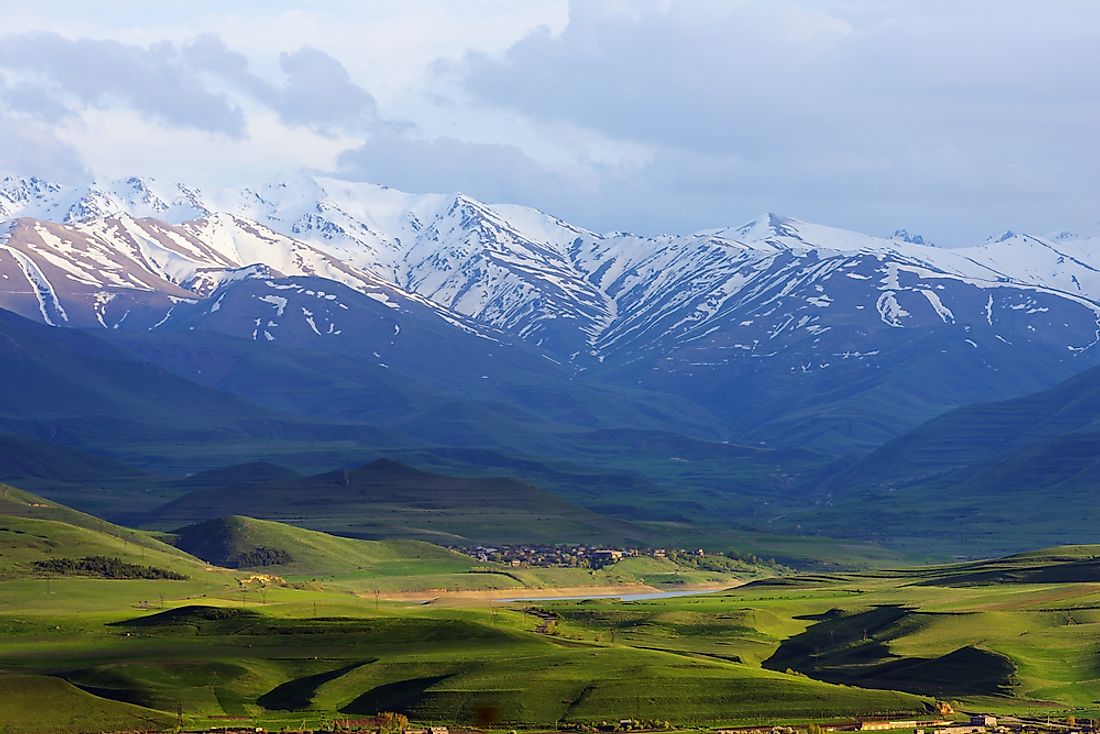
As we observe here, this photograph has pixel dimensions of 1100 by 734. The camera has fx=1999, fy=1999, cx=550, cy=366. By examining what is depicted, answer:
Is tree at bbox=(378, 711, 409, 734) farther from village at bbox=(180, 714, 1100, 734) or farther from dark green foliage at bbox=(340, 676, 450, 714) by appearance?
dark green foliage at bbox=(340, 676, 450, 714)

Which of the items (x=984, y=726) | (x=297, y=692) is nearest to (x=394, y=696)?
(x=297, y=692)

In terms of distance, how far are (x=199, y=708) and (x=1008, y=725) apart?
71.3m

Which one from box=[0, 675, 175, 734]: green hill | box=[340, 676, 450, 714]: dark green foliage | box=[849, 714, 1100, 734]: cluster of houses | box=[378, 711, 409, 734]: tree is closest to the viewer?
box=[0, 675, 175, 734]: green hill

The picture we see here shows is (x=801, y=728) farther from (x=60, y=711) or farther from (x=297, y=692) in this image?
(x=60, y=711)

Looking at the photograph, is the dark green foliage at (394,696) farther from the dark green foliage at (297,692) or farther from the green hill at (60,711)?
the green hill at (60,711)

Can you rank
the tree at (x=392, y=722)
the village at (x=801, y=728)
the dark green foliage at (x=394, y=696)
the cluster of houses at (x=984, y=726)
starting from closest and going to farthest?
the village at (x=801, y=728) → the cluster of houses at (x=984, y=726) → the tree at (x=392, y=722) → the dark green foliage at (x=394, y=696)

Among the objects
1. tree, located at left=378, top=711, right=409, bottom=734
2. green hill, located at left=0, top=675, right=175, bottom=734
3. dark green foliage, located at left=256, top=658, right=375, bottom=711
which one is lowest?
green hill, located at left=0, top=675, right=175, bottom=734

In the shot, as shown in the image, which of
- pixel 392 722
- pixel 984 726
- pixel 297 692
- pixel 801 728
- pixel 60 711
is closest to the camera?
pixel 60 711

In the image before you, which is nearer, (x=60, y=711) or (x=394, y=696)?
(x=60, y=711)

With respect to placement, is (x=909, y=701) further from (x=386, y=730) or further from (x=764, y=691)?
(x=386, y=730)

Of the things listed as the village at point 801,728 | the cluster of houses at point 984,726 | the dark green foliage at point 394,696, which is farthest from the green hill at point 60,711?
the cluster of houses at point 984,726

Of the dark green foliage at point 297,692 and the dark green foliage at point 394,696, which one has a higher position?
the dark green foliage at point 394,696

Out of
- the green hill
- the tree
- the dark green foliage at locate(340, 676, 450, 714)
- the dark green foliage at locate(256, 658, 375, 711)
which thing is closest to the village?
the tree

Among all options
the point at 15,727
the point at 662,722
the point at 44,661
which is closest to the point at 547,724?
the point at 662,722
